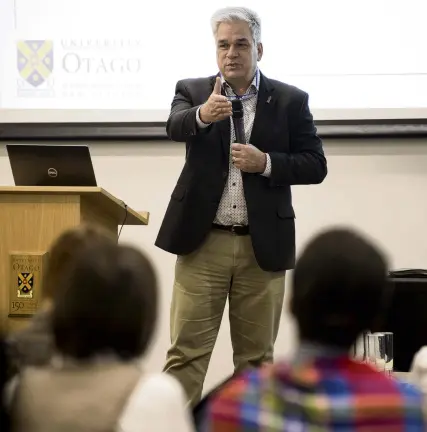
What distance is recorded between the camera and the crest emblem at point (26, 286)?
214 cm

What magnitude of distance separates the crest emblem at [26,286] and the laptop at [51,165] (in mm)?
362

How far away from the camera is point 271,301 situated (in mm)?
2430

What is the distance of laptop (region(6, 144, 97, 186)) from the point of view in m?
2.31

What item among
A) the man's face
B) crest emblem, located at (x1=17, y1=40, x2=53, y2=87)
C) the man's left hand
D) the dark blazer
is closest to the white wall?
crest emblem, located at (x1=17, y1=40, x2=53, y2=87)

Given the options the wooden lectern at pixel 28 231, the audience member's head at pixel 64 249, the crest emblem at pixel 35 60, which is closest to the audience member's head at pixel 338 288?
the audience member's head at pixel 64 249

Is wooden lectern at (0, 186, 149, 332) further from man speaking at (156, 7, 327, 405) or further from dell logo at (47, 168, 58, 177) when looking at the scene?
man speaking at (156, 7, 327, 405)

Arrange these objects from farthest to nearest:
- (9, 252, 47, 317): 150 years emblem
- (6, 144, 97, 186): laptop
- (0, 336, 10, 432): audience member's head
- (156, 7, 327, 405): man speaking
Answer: (156, 7, 327, 405): man speaking → (6, 144, 97, 186): laptop → (9, 252, 47, 317): 150 years emblem → (0, 336, 10, 432): audience member's head

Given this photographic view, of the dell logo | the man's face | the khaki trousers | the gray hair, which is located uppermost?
the gray hair

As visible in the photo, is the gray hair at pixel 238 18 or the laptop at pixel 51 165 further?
the gray hair at pixel 238 18

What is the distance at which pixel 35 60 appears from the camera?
3664mm

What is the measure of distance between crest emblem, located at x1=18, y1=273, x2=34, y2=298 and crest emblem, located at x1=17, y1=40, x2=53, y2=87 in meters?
1.77

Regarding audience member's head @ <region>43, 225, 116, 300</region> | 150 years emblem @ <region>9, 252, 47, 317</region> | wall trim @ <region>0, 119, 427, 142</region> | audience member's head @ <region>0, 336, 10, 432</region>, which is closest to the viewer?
audience member's head @ <region>0, 336, 10, 432</region>

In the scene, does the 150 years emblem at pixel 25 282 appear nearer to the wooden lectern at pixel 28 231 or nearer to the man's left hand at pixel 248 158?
the wooden lectern at pixel 28 231

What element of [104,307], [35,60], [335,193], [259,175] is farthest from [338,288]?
[35,60]
